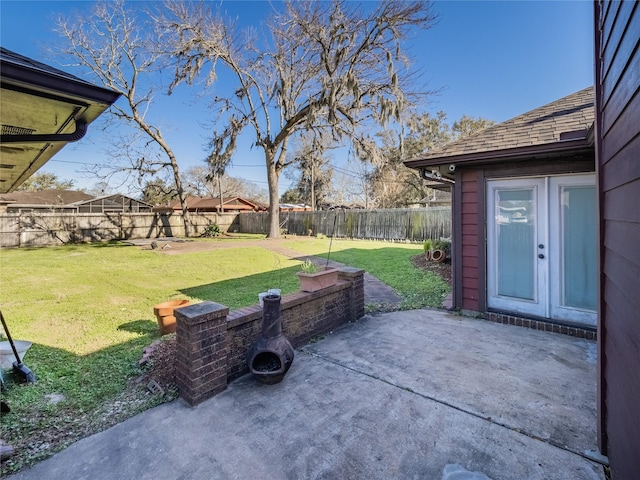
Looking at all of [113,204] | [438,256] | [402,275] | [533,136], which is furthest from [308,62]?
[113,204]

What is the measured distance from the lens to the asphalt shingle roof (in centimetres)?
391

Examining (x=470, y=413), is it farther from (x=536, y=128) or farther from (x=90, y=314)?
(x=90, y=314)

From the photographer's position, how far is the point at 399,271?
7.79 meters

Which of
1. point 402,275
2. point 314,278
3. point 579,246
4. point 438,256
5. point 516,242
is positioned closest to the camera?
point 314,278

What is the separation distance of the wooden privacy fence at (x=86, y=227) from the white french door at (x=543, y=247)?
1785 cm

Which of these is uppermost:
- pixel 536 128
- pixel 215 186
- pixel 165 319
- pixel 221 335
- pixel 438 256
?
pixel 215 186

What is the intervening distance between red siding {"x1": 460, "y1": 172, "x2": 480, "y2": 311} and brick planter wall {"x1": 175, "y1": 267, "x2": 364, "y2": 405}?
7.11 ft

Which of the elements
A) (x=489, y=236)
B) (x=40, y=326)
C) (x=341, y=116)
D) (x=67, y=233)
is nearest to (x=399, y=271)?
(x=489, y=236)

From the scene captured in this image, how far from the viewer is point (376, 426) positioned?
2.16 meters

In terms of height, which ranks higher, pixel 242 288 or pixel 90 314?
pixel 242 288

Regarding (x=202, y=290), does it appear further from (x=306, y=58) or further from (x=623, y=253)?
(x=306, y=58)

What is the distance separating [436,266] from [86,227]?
16440 millimetres

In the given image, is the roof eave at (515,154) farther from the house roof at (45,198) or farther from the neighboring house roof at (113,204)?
the house roof at (45,198)

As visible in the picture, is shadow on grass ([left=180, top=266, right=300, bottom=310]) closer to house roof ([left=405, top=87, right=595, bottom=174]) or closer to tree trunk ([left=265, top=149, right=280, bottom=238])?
house roof ([left=405, top=87, right=595, bottom=174])
